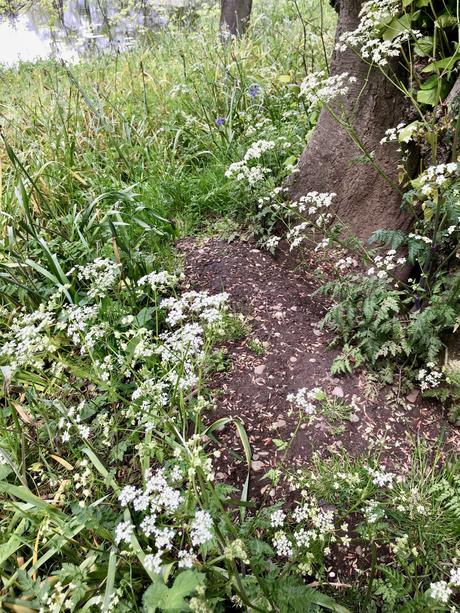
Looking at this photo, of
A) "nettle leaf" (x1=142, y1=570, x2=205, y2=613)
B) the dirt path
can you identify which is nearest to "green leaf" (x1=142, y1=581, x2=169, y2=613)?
"nettle leaf" (x1=142, y1=570, x2=205, y2=613)

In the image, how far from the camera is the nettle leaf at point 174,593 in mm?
1103

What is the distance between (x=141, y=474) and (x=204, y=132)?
295cm

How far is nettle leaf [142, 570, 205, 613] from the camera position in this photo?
1.10 meters

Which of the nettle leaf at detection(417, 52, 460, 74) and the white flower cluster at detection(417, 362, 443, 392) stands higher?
the nettle leaf at detection(417, 52, 460, 74)

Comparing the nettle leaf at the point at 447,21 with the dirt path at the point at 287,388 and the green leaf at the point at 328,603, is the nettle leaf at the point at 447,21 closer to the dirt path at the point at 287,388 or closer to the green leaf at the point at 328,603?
the dirt path at the point at 287,388

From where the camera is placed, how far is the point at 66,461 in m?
1.95

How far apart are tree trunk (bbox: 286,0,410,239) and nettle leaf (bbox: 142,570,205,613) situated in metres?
2.00

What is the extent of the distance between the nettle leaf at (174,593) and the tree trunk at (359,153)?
2.00 meters

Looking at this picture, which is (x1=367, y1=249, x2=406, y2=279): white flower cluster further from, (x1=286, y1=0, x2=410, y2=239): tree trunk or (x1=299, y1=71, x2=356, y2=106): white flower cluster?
(x1=299, y1=71, x2=356, y2=106): white flower cluster

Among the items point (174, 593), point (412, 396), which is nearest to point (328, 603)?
point (174, 593)

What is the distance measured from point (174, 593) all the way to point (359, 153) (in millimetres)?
2345

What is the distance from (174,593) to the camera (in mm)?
1127

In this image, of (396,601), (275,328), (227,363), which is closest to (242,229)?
(275,328)

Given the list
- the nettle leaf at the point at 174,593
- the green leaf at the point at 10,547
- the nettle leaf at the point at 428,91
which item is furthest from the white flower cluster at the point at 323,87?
the green leaf at the point at 10,547
